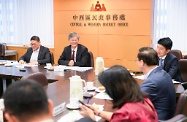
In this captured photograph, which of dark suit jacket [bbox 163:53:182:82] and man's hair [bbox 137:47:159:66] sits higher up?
man's hair [bbox 137:47:159:66]

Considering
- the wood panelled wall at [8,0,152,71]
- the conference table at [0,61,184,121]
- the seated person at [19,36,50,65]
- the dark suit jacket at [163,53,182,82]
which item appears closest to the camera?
the conference table at [0,61,184,121]

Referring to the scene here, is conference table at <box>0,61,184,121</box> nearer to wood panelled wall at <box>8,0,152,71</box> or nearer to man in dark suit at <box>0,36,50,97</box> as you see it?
man in dark suit at <box>0,36,50,97</box>

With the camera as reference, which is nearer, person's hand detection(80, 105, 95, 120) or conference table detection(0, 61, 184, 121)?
person's hand detection(80, 105, 95, 120)

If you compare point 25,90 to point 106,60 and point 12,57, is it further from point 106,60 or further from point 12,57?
point 12,57

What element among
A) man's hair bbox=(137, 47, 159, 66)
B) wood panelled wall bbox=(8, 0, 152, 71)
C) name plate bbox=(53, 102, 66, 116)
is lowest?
name plate bbox=(53, 102, 66, 116)

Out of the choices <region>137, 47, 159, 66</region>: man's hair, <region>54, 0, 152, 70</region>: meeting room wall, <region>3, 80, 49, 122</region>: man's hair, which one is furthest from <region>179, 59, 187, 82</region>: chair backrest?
<region>3, 80, 49, 122</region>: man's hair

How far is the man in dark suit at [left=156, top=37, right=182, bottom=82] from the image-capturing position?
3.74 metres

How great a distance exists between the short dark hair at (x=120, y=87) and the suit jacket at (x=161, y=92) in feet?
2.44

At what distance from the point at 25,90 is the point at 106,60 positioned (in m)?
5.21

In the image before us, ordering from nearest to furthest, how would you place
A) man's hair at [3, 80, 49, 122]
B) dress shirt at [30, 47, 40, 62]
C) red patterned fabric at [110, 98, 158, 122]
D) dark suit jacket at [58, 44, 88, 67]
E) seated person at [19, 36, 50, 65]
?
man's hair at [3, 80, 49, 122] < red patterned fabric at [110, 98, 158, 122] < dark suit jacket at [58, 44, 88, 67] < seated person at [19, 36, 50, 65] < dress shirt at [30, 47, 40, 62]

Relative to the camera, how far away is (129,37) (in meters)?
5.88

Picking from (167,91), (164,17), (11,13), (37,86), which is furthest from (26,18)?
(37,86)

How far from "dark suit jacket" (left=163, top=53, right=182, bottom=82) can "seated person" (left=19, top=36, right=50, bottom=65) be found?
2.08 m

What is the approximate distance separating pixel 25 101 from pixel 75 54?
3.81 metres
